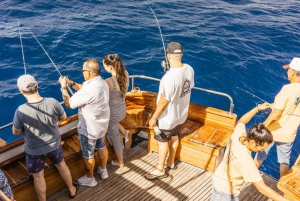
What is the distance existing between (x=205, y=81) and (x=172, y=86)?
710 centimetres

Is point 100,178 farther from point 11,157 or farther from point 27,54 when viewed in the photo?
point 27,54

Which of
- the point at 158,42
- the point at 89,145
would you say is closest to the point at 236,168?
the point at 89,145

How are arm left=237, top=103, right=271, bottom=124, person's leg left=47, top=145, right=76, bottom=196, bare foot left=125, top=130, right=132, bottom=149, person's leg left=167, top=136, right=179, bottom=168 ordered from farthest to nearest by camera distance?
bare foot left=125, top=130, right=132, bottom=149
person's leg left=167, top=136, right=179, bottom=168
person's leg left=47, top=145, right=76, bottom=196
arm left=237, top=103, right=271, bottom=124

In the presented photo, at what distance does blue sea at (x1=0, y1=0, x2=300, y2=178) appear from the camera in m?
9.91

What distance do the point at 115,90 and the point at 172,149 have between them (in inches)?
59.6

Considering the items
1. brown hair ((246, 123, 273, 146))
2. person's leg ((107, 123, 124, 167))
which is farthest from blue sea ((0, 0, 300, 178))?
brown hair ((246, 123, 273, 146))

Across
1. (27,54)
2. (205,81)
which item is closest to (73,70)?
(27,54)

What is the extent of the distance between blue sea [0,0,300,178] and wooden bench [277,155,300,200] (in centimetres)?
322

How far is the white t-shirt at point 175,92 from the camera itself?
365cm

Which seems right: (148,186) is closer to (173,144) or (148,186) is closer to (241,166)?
(173,144)

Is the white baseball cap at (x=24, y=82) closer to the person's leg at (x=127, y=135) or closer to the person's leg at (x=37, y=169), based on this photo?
the person's leg at (x=37, y=169)

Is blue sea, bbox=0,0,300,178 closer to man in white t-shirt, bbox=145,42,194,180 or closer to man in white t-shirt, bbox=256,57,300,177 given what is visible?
man in white t-shirt, bbox=256,57,300,177

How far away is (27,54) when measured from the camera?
11.4m

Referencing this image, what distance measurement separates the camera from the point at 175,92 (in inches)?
148
